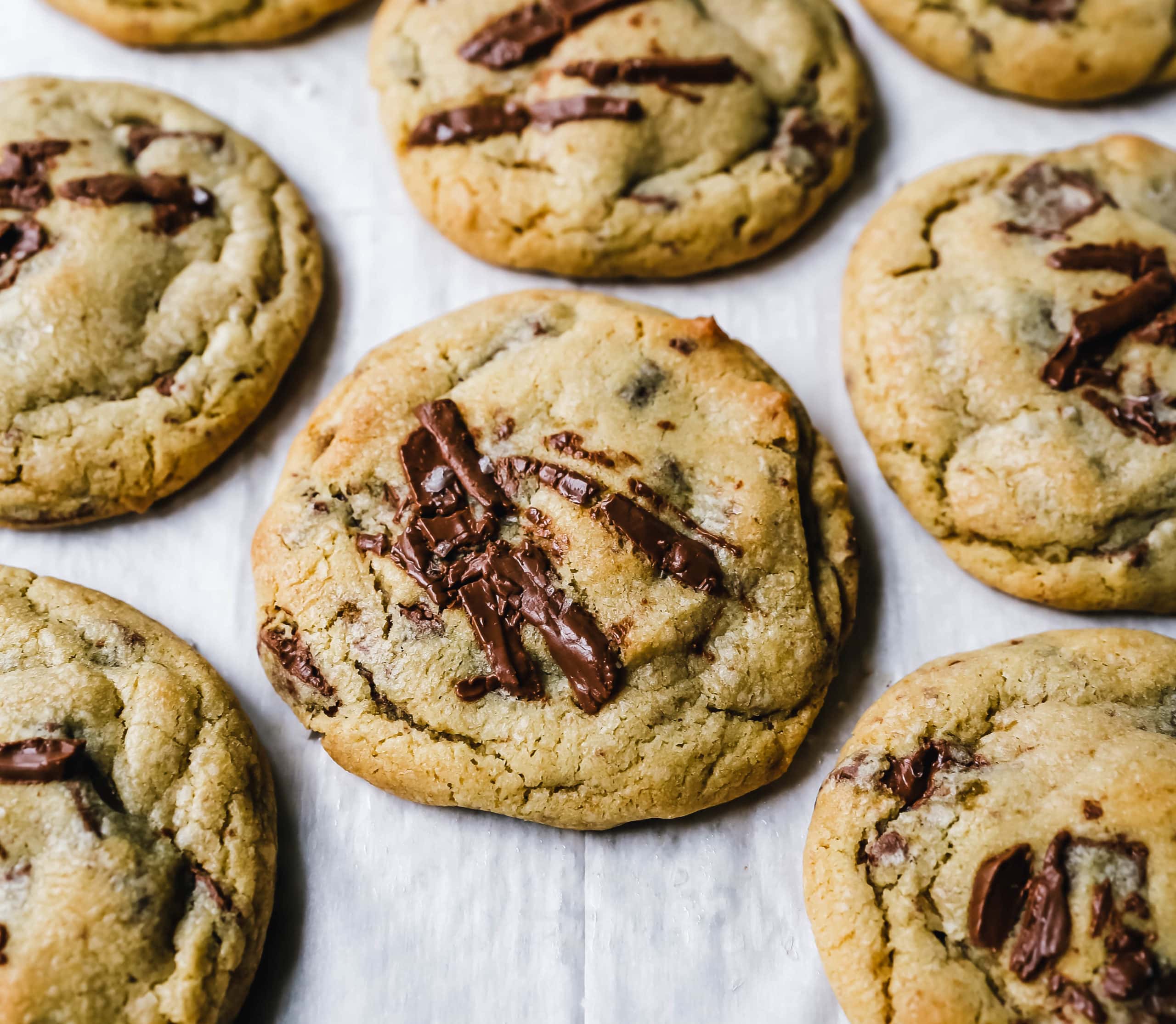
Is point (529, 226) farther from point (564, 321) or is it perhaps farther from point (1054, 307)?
point (1054, 307)

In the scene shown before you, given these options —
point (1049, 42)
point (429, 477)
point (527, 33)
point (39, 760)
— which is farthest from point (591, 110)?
point (39, 760)

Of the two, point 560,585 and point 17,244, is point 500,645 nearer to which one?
point 560,585

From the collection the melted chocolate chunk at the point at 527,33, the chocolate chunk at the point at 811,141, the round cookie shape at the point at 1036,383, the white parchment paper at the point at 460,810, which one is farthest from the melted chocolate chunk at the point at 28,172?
the round cookie shape at the point at 1036,383

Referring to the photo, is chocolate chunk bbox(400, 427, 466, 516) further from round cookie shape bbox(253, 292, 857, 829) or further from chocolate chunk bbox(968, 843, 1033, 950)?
chocolate chunk bbox(968, 843, 1033, 950)

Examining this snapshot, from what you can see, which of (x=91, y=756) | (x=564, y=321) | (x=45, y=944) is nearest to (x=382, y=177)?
(x=564, y=321)

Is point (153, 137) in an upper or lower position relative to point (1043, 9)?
upper

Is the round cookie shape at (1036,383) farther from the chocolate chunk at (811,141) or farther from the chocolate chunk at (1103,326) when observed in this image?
the chocolate chunk at (811,141)
